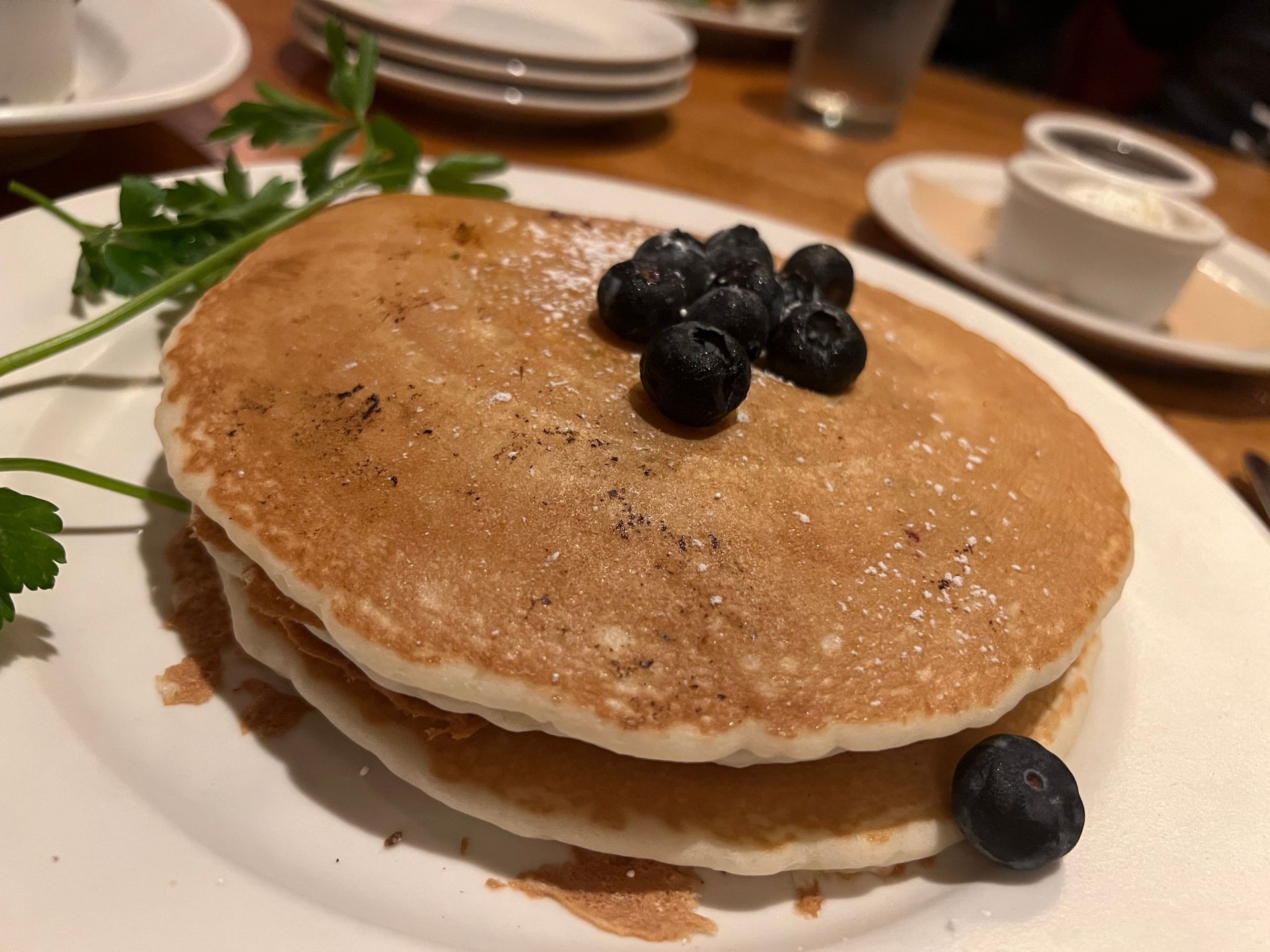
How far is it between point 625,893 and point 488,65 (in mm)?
2151

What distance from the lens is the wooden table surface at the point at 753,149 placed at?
2.01 m

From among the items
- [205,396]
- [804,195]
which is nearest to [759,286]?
[205,396]

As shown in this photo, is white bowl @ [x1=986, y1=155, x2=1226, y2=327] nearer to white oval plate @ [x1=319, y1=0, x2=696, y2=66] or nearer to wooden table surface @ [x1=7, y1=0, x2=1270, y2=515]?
wooden table surface @ [x1=7, y1=0, x2=1270, y2=515]

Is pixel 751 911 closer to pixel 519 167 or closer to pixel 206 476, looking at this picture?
pixel 206 476

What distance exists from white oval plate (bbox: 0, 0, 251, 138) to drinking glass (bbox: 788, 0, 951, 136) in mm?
2102

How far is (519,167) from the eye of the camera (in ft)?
6.52

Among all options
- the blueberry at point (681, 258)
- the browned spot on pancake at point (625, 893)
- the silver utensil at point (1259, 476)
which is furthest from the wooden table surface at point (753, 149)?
the browned spot on pancake at point (625, 893)

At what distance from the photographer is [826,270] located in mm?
1315

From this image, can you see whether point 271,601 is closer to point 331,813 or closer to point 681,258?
point 331,813

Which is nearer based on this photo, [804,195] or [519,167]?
[519,167]

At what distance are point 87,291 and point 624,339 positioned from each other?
2.86 ft

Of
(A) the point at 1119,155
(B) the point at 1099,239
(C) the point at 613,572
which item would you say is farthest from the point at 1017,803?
(A) the point at 1119,155

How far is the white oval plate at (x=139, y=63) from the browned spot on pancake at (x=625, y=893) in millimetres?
1452

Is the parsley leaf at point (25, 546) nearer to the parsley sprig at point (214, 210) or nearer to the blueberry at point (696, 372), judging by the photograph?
the parsley sprig at point (214, 210)
